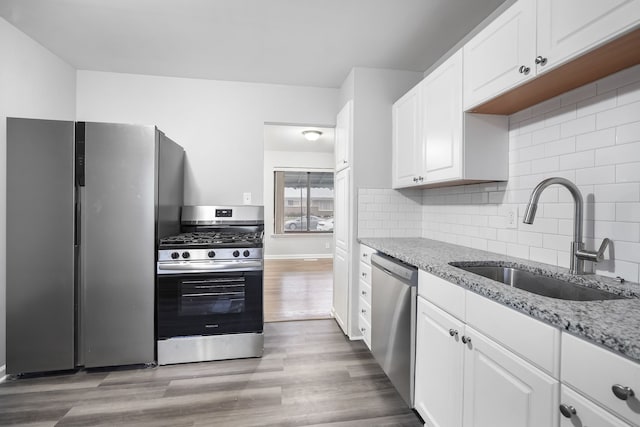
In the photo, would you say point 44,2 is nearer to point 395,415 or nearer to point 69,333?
point 69,333

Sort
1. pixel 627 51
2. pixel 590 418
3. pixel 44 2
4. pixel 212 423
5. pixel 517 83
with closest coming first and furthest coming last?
1. pixel 590 418
2. pixel 627 51
3. pixel 517 83
4. pixel 212 423
5. pixel 44 2

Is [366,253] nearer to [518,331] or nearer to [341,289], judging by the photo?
[341,289]

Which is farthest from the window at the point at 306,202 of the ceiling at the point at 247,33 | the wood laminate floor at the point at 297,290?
the ceiling at the point at 247,33

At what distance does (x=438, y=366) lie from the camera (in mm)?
1419

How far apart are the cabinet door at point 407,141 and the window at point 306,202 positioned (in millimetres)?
4422

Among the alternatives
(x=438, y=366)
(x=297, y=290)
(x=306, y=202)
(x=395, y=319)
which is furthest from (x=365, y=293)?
(x=306, y=202)

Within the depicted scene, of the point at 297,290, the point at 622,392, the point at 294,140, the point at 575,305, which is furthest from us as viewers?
the point at 294,140

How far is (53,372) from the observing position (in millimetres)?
2199

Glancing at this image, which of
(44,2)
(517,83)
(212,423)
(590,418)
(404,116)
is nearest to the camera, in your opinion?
(590,418)

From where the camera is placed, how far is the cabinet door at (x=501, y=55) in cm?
131

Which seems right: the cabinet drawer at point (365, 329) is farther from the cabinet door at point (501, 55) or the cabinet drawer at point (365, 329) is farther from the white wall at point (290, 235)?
the white wall at point (290, 235)

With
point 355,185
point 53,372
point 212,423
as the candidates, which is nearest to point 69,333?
point 53,372

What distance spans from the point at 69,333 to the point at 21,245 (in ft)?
2.33

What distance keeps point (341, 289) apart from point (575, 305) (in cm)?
228
